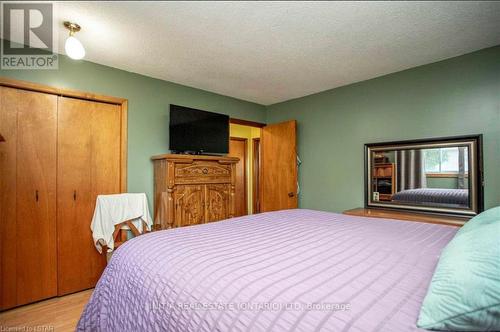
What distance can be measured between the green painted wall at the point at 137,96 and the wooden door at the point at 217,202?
0.74 m

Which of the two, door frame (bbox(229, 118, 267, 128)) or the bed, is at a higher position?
door frame (bbox(229, 118, 267, 128))

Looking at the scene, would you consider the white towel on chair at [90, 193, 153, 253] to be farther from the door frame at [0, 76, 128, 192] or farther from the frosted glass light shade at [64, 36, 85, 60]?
the frosted glass light shade at [64, 36, 85, 60]

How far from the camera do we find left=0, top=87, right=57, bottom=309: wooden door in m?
2.15

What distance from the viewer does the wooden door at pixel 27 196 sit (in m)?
2.15

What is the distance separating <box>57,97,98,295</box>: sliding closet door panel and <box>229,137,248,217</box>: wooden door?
10.3 feet

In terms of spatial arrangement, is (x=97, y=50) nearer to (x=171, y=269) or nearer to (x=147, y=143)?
(x=147, y=143)

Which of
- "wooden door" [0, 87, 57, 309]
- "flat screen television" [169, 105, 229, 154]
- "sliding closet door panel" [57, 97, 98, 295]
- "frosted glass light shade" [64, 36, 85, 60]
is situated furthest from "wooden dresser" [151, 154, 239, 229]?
"frosted glass light shade" [64, 36, 85, 60]

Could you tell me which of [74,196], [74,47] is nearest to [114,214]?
[74,196]

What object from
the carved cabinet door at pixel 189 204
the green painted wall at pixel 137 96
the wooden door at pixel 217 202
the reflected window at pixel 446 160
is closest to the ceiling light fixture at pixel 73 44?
the green painted wall at pixel 137 96

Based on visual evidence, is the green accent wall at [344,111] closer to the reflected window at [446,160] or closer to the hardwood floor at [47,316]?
the reflected window at [446,160]

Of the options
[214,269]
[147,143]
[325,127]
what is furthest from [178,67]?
[214,269]

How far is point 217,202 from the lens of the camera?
10.2 feet

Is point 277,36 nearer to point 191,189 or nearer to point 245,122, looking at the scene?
point 191,189

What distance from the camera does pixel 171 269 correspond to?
3.34ft
